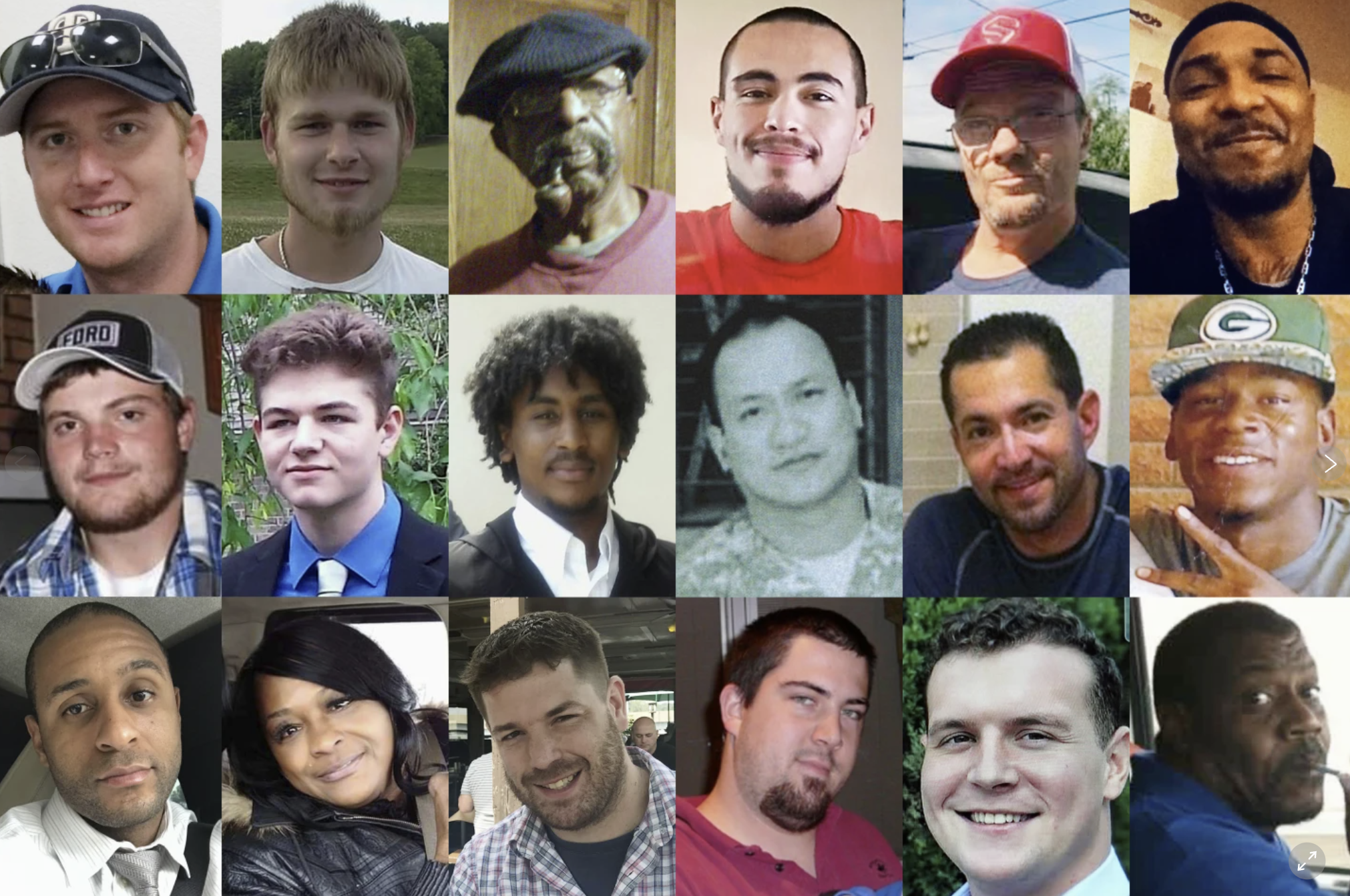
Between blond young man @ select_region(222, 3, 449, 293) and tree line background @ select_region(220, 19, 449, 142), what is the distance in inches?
0.8

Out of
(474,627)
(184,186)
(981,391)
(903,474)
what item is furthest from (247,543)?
(981,391)

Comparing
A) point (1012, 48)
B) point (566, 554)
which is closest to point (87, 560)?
point (566, 554)

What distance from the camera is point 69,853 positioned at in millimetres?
3506

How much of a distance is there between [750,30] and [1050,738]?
1.85 m

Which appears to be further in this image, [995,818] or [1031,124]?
[1031,124]

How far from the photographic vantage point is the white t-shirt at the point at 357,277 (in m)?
3.56

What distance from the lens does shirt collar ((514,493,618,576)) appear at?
3.54 m

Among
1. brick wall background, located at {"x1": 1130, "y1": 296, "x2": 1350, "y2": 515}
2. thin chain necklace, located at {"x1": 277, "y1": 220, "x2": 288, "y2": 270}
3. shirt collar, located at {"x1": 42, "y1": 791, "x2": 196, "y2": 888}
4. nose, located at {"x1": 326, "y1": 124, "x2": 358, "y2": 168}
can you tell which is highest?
nose, located at {"x1": 326, "y1": 124, "x2": 358, "y2": 168}

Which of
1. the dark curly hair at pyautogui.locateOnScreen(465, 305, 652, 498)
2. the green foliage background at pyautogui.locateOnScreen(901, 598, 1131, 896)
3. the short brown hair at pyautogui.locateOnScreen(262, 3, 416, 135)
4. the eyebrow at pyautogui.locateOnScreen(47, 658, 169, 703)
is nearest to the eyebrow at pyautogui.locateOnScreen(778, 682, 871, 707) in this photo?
the green foliage background at pyautogui.locateOnScreen(901, 598, 1131, 896)

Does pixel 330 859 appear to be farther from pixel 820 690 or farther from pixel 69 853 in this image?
pixel 820 690

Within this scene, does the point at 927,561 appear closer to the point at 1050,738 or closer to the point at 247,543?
the point at 1050,738

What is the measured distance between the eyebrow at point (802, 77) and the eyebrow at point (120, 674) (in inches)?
80.1

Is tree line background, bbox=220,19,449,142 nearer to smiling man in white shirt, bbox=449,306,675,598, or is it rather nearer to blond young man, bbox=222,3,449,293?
blond young man, bbox=222,3,449,293

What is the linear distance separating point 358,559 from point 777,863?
4.11ft
